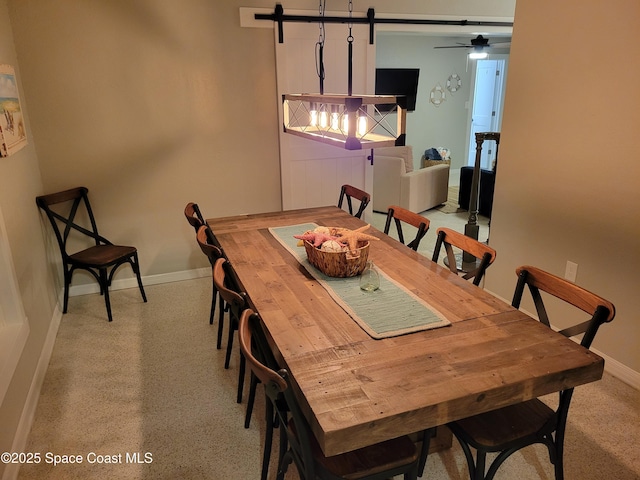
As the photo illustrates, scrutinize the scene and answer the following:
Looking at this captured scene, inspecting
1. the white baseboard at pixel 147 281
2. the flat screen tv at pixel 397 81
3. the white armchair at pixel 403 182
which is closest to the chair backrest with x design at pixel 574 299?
the white baseboard at pixel 147 281

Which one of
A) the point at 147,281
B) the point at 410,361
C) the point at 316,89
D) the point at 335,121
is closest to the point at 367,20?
the point at 316,89

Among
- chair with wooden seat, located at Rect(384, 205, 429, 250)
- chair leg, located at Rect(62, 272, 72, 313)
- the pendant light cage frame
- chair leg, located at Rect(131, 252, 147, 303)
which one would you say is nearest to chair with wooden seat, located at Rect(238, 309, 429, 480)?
the pendant light cage frame

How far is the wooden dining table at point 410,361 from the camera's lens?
1.25 m

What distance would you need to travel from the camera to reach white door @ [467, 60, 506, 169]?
8.11 m

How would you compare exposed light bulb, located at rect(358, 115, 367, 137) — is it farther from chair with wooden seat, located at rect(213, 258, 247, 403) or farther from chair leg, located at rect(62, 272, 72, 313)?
chair leg, located at rect(62, 272, 72, 313)

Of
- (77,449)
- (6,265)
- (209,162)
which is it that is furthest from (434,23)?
(77,449)

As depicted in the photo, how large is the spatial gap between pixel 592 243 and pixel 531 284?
3.50 ft

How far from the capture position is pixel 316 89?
407 centimetres

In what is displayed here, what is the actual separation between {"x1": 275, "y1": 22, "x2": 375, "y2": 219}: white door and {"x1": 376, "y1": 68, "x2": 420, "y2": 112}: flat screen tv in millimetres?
3247

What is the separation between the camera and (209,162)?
12.8 feet

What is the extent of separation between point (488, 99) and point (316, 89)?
5.30 meters

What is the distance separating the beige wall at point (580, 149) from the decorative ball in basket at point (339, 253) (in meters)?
1.39

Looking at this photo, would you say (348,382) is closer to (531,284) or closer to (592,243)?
(531,284)

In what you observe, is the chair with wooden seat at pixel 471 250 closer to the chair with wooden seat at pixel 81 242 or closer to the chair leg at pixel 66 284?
the chair with wooden seat at pixel 81 242
